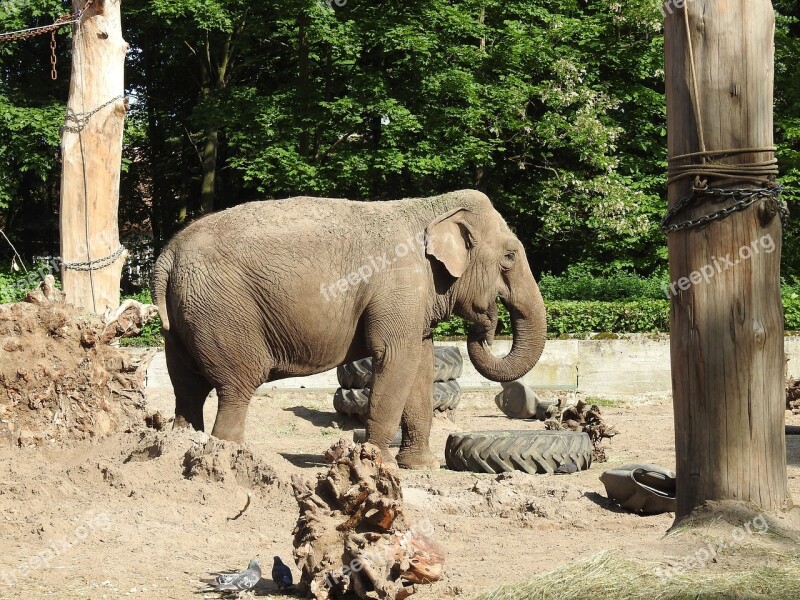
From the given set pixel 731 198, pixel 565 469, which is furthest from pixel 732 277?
pixel 565 469

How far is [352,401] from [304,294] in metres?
4.08

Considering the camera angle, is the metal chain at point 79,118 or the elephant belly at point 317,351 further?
the metal chain at point 79,118

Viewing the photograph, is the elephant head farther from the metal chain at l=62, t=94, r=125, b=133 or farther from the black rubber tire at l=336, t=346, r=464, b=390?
the metal chain at l=62, t=94, r=125, b=133

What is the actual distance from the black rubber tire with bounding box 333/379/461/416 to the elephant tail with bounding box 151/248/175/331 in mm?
3831

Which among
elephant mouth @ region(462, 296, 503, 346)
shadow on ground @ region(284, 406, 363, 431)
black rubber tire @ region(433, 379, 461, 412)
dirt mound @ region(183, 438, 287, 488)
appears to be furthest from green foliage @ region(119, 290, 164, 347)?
dirt mound @ region(183, 438, 287, 488)

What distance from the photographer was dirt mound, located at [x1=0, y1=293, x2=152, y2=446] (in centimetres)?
856

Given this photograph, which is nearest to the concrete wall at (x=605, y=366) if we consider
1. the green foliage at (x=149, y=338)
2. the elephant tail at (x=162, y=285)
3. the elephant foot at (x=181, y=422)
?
the green foliage at (x=149, y=338)

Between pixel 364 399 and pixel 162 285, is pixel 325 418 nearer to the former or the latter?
pixel 364 399

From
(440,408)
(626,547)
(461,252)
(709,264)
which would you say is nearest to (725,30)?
(709,264)

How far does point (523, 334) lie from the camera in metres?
10.7

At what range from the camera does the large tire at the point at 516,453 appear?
10008 millimetres

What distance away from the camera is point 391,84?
23531mm

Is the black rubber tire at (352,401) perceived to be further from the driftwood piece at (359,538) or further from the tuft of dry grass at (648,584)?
the tuft of dry grass at (648,584)

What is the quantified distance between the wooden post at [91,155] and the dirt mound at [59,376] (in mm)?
1929
